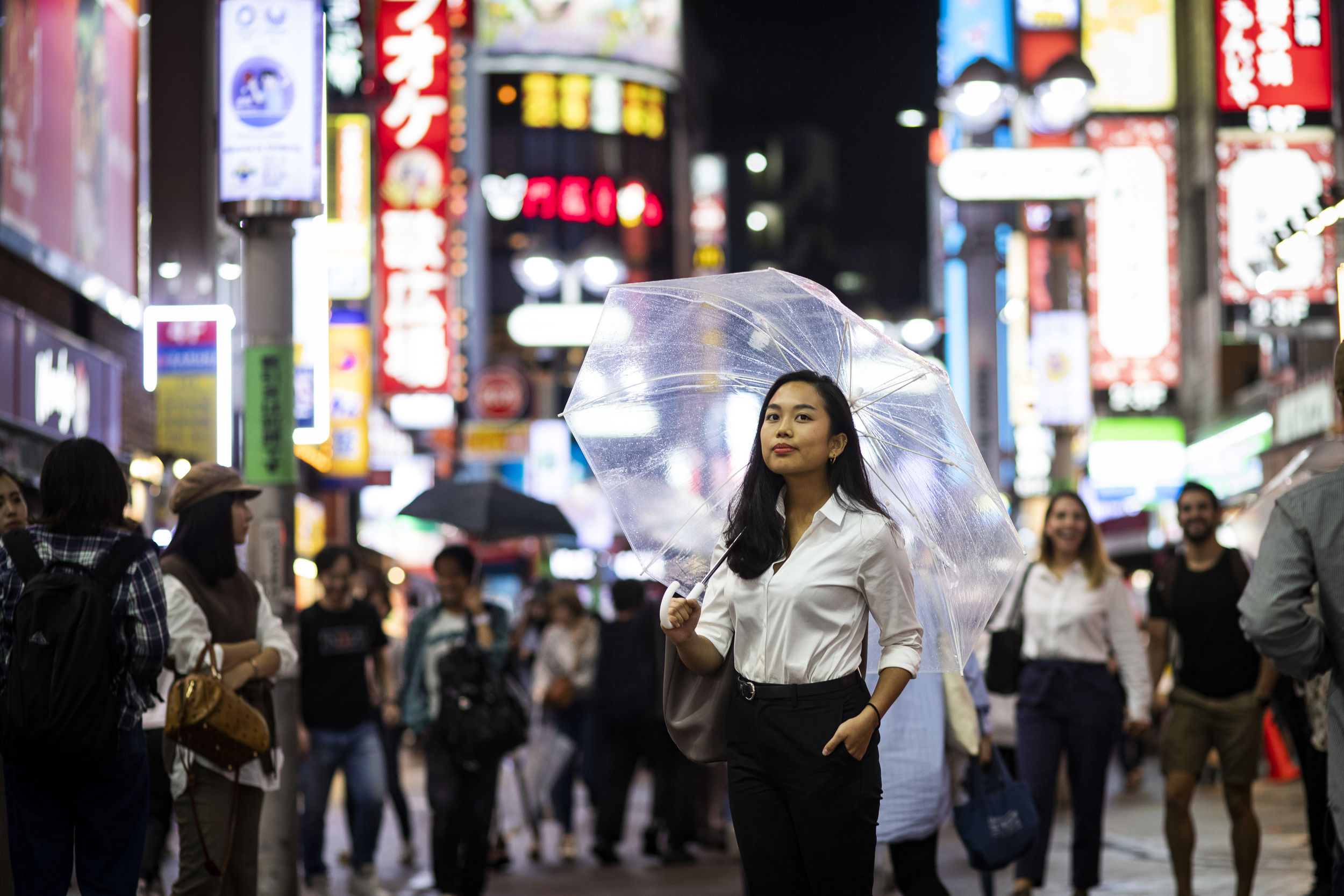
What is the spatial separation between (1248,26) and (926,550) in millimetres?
13491

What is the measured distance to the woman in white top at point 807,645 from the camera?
461cm

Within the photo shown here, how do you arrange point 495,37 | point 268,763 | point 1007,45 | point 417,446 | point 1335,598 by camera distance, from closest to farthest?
point 1335,598 < point 268,763 < point 1007,45 < point 417,446 < point 495,37

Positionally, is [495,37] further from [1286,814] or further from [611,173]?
[1286,814]

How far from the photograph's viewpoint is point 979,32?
76.6 feet

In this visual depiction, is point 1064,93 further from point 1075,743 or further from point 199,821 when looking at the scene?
point 199,821

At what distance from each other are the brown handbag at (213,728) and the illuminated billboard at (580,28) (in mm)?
66735

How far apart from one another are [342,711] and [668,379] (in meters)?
5.25

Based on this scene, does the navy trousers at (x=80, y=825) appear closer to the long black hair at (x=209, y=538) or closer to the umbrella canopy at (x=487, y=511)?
the long black hair at (x=209, y=538)

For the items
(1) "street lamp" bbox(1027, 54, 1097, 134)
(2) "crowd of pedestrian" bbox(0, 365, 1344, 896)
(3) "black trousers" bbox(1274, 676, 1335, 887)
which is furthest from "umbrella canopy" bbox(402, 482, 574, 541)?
(1) "street lamp" bbox(1027, 54, 1097, 134)

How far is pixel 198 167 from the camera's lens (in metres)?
16.5

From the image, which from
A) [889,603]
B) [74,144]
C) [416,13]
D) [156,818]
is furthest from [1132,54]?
[889,603]

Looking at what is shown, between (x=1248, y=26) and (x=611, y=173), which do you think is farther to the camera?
(x=611, y=173)

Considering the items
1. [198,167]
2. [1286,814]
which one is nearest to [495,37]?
[198,167]

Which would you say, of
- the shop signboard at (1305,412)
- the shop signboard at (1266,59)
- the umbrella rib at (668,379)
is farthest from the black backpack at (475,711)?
the shop signboard at (1266,59)
